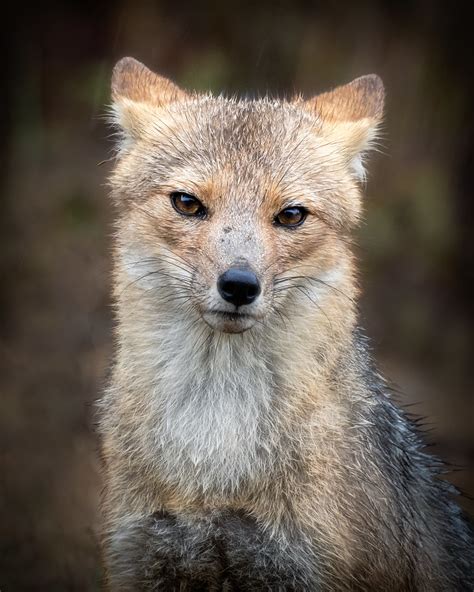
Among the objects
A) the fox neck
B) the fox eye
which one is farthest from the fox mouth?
the fox eye

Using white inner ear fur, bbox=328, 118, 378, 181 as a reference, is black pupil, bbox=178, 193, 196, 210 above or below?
below

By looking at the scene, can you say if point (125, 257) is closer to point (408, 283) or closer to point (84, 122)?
point (84, 122)

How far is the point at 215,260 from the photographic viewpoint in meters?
5.31

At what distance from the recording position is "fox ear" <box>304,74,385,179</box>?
6.27 meters

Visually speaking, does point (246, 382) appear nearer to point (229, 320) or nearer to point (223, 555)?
point (229, 320)

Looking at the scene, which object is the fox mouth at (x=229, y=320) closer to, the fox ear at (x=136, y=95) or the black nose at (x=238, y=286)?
the black nose at (x=238, y=286)

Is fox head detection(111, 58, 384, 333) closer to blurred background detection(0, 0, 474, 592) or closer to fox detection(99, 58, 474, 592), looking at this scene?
fox detection(99, 58, 474, 592)

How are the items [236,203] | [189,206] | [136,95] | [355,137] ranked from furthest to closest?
1. [136,95]
2. [355,137]
3. [189,206]
4. [236,203]

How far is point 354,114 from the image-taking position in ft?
21.2

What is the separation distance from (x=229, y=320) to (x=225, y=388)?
2.17ft

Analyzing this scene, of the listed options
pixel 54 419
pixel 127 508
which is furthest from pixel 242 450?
pixel 54 419

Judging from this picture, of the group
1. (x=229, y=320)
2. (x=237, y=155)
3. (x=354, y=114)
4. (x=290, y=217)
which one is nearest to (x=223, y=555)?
(x=229, y=320)

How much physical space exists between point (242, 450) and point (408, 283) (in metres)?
9.07

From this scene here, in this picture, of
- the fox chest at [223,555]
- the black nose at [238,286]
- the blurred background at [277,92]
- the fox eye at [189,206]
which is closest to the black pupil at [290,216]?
the fox eye at [189,206]
